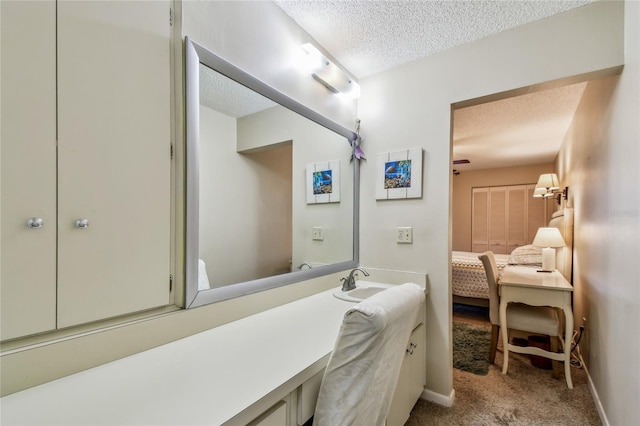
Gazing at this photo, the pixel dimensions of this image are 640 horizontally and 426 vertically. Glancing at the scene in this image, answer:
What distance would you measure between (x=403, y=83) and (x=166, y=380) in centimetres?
216

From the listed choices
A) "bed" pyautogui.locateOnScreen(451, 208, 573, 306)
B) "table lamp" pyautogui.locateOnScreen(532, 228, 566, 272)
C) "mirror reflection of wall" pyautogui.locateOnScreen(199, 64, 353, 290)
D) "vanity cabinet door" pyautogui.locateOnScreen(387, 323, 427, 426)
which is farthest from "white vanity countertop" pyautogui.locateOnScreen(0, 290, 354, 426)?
"bed" pyautogui.locateOnScreen(451, 208, 573, 306)

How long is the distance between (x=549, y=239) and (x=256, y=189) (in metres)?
3.07

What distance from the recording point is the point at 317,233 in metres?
1.97

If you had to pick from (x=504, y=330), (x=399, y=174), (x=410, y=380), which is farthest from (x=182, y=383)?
(x=504, y=330)

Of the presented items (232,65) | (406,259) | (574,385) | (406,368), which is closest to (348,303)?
(406,368)

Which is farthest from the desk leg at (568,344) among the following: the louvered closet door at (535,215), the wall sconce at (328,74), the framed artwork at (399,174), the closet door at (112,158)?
the louvered closet door at (535,215)

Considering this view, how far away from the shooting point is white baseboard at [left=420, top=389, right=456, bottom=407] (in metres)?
1.84

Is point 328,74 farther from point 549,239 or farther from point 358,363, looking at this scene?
point 549,239

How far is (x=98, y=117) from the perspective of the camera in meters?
0.85

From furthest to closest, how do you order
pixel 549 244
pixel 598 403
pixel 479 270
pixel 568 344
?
pixel 479 270 < pixel 549 244 < pixel 568 344 < pixel 598 403

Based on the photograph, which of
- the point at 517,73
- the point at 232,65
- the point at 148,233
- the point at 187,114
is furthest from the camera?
the point at 517,73

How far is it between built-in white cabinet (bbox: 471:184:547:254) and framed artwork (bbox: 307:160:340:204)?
514cm

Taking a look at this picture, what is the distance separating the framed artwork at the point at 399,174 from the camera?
1.96 metres

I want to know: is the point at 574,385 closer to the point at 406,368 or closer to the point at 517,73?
the point at 406,368
